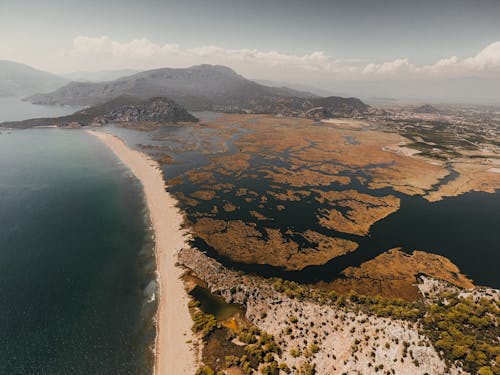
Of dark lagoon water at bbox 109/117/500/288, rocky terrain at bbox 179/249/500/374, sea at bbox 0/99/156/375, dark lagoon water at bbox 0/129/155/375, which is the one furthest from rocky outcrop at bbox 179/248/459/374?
dark lagoon water at bbox 0/129/155/375

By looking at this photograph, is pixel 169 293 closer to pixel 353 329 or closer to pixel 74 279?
pixel 74 279

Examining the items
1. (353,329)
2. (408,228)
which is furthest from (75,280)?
(408,228)

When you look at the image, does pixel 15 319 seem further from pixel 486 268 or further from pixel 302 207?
pixel 486 268

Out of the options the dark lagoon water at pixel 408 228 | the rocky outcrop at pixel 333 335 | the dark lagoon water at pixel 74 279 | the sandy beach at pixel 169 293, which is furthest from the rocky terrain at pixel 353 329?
the dark lagoon water at pixel 74 279

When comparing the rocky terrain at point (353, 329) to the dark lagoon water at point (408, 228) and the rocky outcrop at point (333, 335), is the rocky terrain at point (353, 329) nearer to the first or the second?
the rocky outcrop at point (333, 335)

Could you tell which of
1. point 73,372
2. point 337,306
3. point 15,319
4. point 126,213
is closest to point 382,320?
point 337,306

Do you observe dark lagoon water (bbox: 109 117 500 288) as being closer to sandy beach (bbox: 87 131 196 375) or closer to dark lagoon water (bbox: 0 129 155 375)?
sandy beach (bbox: 87 131 196 375)
